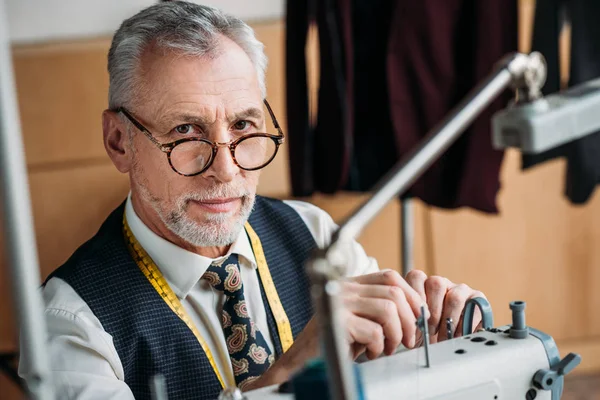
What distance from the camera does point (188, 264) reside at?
82 cm

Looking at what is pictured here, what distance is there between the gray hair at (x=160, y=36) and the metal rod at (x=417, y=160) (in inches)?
10.5

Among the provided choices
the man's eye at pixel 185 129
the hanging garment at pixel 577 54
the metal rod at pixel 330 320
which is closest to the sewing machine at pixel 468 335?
the metal rod at pixel 330 320

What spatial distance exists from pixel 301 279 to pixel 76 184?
0.31 meters

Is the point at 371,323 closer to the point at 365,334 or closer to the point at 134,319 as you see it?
the point at 365,334

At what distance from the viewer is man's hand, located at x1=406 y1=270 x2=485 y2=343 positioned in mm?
811

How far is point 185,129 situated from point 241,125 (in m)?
0.06

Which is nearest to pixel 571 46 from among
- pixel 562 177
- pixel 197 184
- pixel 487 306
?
pixel 562 177

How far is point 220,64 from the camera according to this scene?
74 cm

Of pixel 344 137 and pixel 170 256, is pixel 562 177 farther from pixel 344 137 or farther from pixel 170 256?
pixel 170 256

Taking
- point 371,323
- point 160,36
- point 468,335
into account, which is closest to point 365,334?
point 371,323

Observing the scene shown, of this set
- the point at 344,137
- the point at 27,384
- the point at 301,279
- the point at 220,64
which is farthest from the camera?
the point at 344,137

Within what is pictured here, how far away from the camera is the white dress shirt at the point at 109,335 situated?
29.7 inches

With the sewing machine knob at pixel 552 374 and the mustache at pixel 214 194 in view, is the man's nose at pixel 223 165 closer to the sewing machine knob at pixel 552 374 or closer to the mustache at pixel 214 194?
the mustache at pixel 214 194

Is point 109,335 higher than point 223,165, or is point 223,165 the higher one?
point 223,165
